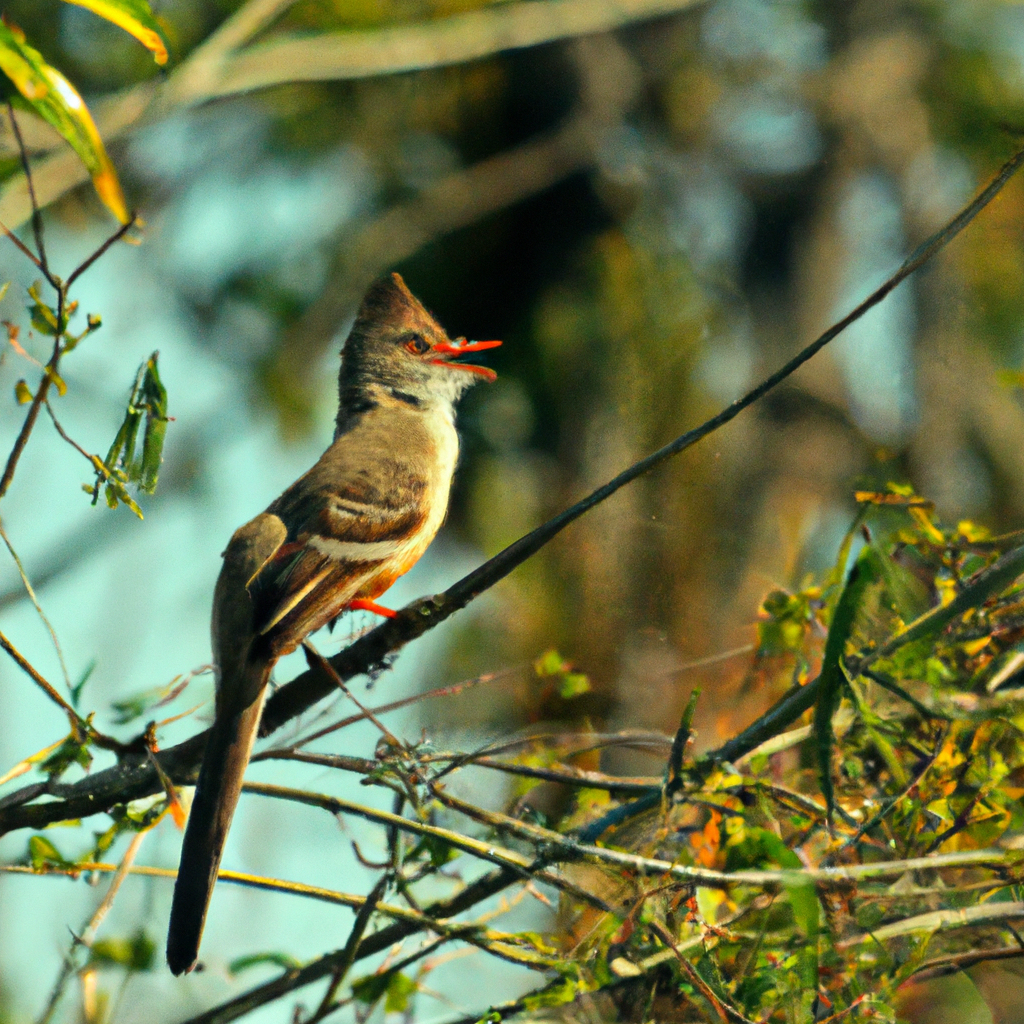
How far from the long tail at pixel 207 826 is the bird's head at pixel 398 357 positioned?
103cm

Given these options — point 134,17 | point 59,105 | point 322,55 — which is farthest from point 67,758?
point 322,55

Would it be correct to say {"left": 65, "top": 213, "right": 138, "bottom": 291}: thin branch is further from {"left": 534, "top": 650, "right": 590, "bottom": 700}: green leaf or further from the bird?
{"left": 534, "top": 650, "right": 590, "bottom": 700}: green leaf

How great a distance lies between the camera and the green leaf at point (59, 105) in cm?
103

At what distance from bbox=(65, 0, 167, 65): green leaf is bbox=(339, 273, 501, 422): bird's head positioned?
108 cm

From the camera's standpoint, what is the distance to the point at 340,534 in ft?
6.18

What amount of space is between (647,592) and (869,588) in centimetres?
56

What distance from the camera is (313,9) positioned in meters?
3.87

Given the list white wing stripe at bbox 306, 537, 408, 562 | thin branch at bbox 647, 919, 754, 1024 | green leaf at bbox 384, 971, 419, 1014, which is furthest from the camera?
white wing stripe at bbox 306, 537, 408, 562

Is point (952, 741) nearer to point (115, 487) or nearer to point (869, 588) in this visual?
point (869, 588)

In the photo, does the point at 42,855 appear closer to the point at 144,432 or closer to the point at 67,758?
the point at 67,758

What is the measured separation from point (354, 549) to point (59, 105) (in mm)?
948

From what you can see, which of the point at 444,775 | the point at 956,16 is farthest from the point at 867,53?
the point at 444,775

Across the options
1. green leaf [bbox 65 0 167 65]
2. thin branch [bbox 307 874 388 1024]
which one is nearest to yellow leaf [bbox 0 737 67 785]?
thin branch [bbox 307 874 388 1024]

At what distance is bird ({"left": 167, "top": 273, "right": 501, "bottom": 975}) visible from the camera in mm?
1402
